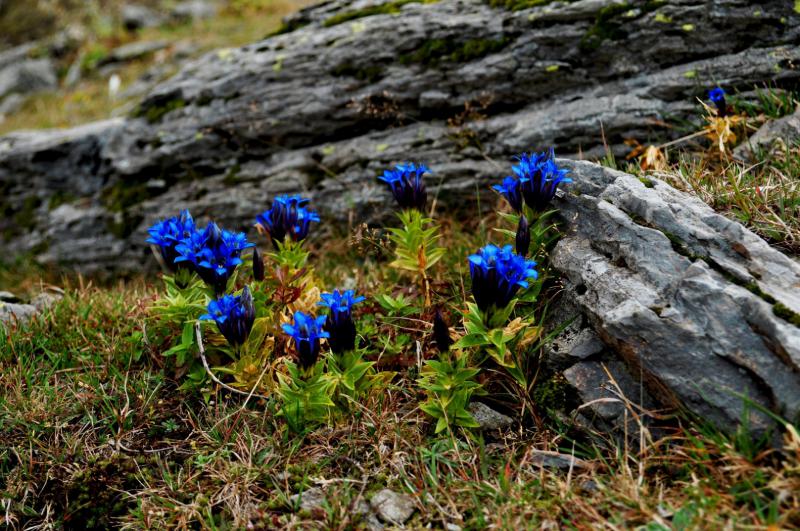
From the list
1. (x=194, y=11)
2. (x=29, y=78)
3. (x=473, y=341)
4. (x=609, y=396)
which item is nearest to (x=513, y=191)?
(x=473, y=341)

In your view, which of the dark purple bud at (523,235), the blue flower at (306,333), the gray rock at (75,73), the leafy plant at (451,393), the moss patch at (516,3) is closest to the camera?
the blue flower at (306,333)

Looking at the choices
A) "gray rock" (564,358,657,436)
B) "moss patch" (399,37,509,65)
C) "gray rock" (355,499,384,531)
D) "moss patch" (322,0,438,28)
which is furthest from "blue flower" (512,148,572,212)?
"moss patch" (322,0,438,28)

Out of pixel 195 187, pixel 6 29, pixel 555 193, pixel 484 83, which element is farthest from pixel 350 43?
pixel 6 29

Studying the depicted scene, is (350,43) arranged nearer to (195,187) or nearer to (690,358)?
(195,187)

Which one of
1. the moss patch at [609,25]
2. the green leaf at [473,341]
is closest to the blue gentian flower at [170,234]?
the green leaf at [473,341]

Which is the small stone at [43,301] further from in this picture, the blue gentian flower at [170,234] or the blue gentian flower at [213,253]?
the blue gentian flower at [213,253]

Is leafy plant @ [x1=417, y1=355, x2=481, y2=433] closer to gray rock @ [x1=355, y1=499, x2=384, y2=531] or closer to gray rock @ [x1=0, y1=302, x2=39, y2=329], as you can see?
gray rock @ [x1=355, y1=499, x2=384, y2=531]
